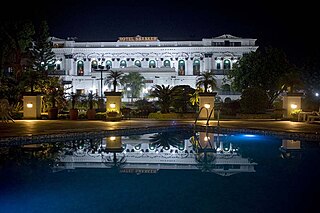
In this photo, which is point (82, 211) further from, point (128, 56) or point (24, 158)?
point (128, 56)

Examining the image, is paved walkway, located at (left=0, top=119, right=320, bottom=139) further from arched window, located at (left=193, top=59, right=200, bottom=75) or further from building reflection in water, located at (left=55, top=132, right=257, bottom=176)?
arched window, located at (left=193, top=59, right=200, bottom=75)

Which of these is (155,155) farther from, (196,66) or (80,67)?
(80,67)

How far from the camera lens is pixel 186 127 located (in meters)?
17.4

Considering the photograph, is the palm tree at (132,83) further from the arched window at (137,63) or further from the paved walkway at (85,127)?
the paved walkway at (85,127)

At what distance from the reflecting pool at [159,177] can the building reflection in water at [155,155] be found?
2 centimetres

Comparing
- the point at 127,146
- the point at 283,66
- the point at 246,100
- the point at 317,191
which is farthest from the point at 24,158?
the point at 283,66

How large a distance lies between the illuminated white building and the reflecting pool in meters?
45.2

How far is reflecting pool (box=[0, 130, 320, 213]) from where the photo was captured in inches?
237

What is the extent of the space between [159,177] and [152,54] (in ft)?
165

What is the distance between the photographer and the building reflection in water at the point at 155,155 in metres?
8.70

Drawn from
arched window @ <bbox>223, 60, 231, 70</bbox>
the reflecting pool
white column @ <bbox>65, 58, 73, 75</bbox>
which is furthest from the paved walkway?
arched window @ <bbox>223, 60, 231, 70</bbox>

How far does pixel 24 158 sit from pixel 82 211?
4.56 metres

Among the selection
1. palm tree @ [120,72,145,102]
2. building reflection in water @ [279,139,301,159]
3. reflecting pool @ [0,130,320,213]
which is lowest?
reflecting pool @ [0,130,320,213]

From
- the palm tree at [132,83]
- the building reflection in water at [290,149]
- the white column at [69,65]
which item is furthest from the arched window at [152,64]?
the building reflection in water at [290,149]
